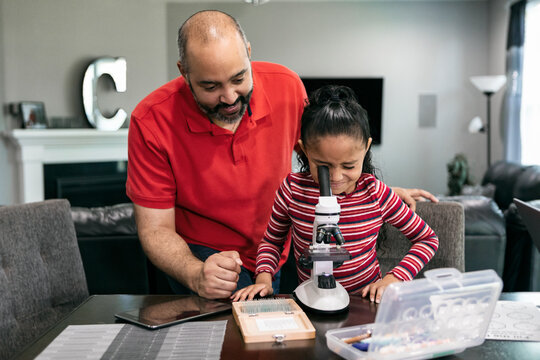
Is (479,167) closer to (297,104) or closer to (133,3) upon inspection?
(133,3)

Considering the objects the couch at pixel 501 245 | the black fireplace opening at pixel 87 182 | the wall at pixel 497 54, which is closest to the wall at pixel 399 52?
the wall at pixel 497 54

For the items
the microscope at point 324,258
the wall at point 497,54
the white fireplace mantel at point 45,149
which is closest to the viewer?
the microscope at point 324,258

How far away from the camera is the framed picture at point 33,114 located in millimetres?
4688

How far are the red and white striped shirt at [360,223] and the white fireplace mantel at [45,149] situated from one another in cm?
405

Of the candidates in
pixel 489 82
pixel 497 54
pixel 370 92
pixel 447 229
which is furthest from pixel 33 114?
pixel 497 54

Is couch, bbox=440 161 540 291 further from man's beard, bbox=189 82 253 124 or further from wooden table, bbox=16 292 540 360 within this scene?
man's beard, bbox=189 82 253 124

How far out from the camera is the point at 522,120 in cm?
581

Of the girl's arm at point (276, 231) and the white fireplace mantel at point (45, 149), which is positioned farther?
the white fireplace mantel at point (45, 149)

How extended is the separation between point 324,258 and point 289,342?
0.16 meters

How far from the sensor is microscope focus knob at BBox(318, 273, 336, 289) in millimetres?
981

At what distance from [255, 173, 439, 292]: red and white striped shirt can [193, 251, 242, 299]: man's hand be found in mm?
121

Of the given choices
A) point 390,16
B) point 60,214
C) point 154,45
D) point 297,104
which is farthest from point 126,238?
point 390,16

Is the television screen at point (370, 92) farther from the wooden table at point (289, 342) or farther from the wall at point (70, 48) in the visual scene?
the wooden table at point (289, 342)

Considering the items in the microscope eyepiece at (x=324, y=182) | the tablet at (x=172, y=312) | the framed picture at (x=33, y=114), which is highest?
the framed picture at (x=33, y=114)
